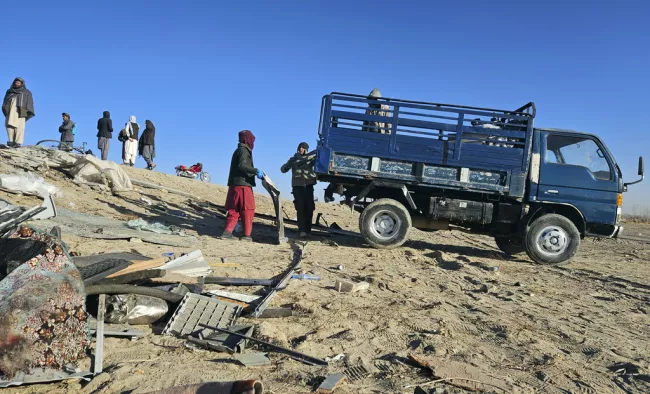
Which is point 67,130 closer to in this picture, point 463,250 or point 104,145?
point 104,145

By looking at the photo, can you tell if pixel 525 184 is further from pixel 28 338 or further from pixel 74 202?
pixel 74 202

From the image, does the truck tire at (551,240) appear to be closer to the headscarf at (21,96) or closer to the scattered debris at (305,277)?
the scattered debris at (305,277)

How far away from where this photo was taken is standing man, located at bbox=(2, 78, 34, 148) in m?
10.4

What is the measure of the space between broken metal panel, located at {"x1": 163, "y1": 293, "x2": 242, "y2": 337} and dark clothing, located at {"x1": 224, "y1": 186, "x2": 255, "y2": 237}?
459 centimetres

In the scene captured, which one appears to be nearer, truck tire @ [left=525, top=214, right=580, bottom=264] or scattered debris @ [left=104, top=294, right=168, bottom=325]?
scattered debris @ [left=104, top=294, right=168, bottom=325]

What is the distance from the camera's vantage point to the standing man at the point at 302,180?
9.18 m

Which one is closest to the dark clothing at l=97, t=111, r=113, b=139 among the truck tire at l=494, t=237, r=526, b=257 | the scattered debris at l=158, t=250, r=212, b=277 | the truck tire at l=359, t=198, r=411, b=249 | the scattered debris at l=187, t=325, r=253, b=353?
the truck tire at l=359, t=198, r=411, b=249

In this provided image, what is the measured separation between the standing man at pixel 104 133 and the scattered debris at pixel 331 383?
1346 cm

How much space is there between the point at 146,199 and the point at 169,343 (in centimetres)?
878

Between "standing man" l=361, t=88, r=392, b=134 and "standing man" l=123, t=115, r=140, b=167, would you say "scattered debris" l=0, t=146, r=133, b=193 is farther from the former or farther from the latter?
"standing man" l=361, t=88, r=392, b=134

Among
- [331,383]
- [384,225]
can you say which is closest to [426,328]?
[331,383]

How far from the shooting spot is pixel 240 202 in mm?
8461

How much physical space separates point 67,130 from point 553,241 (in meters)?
12.6

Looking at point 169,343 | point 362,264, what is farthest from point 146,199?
point 169,343
